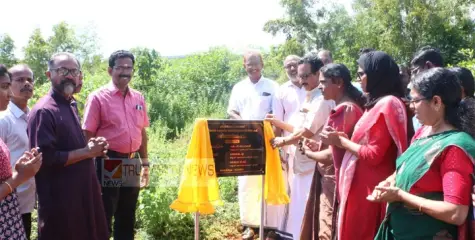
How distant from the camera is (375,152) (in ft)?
10.3

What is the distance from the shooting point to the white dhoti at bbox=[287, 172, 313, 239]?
4906mm

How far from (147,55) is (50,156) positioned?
14830mm

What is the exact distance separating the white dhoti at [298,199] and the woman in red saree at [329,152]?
0.77 m

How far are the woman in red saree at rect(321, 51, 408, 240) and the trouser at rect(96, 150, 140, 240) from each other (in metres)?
2.31

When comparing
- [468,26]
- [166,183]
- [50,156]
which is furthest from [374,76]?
[468,26]

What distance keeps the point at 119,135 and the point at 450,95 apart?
320 centimetres

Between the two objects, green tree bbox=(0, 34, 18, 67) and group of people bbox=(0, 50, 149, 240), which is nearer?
group of people bbox=(0, 50, 149, 240)

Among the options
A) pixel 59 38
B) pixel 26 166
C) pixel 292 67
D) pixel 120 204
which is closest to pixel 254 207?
pixel 120 204

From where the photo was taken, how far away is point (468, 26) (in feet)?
86.4

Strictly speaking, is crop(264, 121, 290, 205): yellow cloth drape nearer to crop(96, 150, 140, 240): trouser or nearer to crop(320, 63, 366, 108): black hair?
crop(320, 63, 366, 108): black hair

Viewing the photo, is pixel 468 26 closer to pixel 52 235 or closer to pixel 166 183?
pixel 166 183

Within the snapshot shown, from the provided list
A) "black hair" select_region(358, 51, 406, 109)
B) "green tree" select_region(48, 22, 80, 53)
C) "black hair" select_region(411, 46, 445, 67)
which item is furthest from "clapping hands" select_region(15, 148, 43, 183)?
"green tree" select_region(48, 22, 80, 53)

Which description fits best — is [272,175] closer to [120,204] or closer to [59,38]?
[120,204]

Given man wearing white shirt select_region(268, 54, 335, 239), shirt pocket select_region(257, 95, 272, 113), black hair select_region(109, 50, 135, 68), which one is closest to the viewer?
man wearing white shirt select_region(268, 54, 335, 239)
